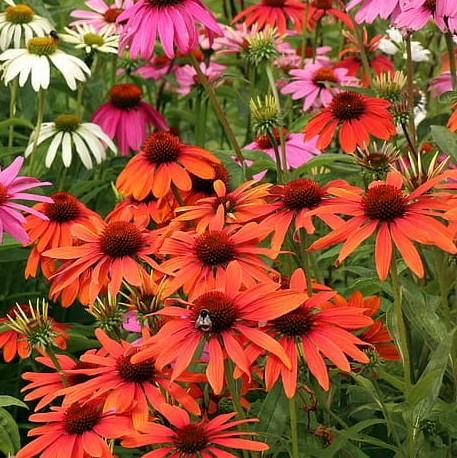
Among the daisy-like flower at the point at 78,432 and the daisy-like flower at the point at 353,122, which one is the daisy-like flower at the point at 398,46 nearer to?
the daisy-like flower at the point at 353,122

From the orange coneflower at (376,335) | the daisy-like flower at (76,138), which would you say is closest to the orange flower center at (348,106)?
the orange coneflower at (376,335)

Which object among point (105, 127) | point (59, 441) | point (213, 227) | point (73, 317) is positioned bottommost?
point (73, 317)

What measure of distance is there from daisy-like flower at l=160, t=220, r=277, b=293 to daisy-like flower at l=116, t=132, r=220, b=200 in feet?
0.92

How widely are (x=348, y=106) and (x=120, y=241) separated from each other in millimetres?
482

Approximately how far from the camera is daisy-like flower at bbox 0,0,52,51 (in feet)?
7.27

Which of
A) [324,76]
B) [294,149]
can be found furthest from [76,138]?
[324,76]

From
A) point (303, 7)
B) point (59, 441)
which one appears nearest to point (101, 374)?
point (59, 441)

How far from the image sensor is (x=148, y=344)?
1.11 m

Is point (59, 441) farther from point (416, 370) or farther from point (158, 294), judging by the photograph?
point (416, 370)

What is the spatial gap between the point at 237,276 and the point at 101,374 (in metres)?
0.20

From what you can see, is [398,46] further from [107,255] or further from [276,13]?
[107,255]

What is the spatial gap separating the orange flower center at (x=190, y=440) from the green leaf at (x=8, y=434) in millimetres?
324

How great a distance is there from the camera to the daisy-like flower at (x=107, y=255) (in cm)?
132

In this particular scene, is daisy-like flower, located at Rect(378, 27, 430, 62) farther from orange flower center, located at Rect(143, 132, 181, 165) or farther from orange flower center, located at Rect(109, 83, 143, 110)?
orange flower center, located at Rect(143, 132, 181, 165)
